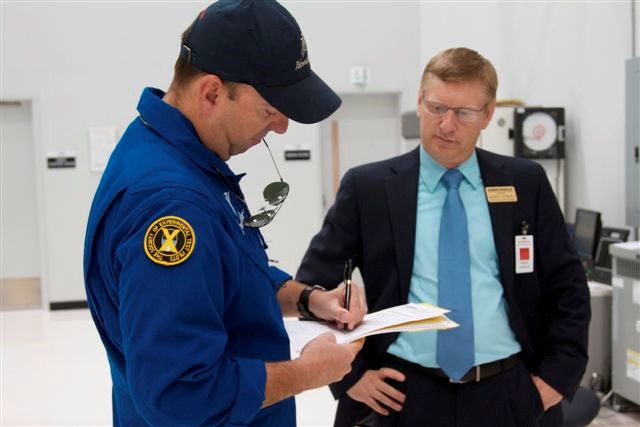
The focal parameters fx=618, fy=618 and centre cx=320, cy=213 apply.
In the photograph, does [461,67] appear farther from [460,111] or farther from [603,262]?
[603,262]

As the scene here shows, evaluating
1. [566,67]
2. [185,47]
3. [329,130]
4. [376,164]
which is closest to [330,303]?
[376,164]

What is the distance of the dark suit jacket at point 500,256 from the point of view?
167cm

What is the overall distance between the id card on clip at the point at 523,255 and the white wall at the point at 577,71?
3024 millimetres

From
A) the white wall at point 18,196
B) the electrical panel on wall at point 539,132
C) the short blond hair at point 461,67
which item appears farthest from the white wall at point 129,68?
the short blond hair at point 461,67

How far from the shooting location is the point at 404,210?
1.71 m

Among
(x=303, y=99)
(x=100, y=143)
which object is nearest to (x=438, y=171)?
(x=303, y=99)

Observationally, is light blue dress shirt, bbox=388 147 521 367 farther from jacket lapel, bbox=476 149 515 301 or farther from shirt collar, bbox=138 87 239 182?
shirt collar, bbox=138 87 239 182

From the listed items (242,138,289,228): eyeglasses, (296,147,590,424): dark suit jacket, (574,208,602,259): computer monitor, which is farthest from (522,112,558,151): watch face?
(242,138,289,228): eyeglasses

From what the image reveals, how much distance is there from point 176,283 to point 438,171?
102 centimetres

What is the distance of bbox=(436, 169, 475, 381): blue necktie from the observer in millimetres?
1587

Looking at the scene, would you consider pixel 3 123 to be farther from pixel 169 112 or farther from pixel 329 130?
pixel 169 112

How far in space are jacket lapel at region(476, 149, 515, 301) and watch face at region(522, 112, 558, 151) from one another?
339 centimetres

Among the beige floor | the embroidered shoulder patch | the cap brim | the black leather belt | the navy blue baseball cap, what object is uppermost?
the navy blue baseball cap

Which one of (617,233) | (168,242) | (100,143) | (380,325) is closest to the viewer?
(168,242)
